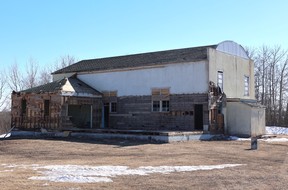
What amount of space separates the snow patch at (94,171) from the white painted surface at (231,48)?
17.0m

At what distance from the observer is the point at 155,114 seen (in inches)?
1170

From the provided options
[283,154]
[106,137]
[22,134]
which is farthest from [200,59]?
[22,134]

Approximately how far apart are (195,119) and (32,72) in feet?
131

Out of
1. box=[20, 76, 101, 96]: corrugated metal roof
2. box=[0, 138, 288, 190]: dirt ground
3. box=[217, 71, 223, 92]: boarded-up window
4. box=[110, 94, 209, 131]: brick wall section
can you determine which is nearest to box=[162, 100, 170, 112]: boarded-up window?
box=[110, 94, 209, 131]: brick wall section

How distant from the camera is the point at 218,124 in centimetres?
2847

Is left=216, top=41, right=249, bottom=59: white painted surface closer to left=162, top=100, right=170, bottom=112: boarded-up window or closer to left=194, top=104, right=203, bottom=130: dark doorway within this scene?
left=194, top=104, right=203, bottom=130: dark doorway

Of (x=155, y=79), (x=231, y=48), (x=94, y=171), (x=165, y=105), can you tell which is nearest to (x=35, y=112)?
(x=155, y=79)

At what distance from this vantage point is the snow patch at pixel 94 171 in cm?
1052

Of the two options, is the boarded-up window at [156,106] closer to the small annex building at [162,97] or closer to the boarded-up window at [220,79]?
the small annex building at [162,97]

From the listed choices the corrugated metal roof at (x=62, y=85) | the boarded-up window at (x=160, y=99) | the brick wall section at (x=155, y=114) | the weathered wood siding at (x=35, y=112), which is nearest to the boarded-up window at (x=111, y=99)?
the brick wall section at (x=155, y=114)

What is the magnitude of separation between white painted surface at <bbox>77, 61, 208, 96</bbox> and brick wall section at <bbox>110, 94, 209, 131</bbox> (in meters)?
0.51

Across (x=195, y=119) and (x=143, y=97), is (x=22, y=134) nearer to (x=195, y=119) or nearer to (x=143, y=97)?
(x=143, y=97)

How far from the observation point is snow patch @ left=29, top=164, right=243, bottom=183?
34.5 ft

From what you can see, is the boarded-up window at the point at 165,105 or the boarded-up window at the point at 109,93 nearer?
the boarded-up window at the point at 165,105
